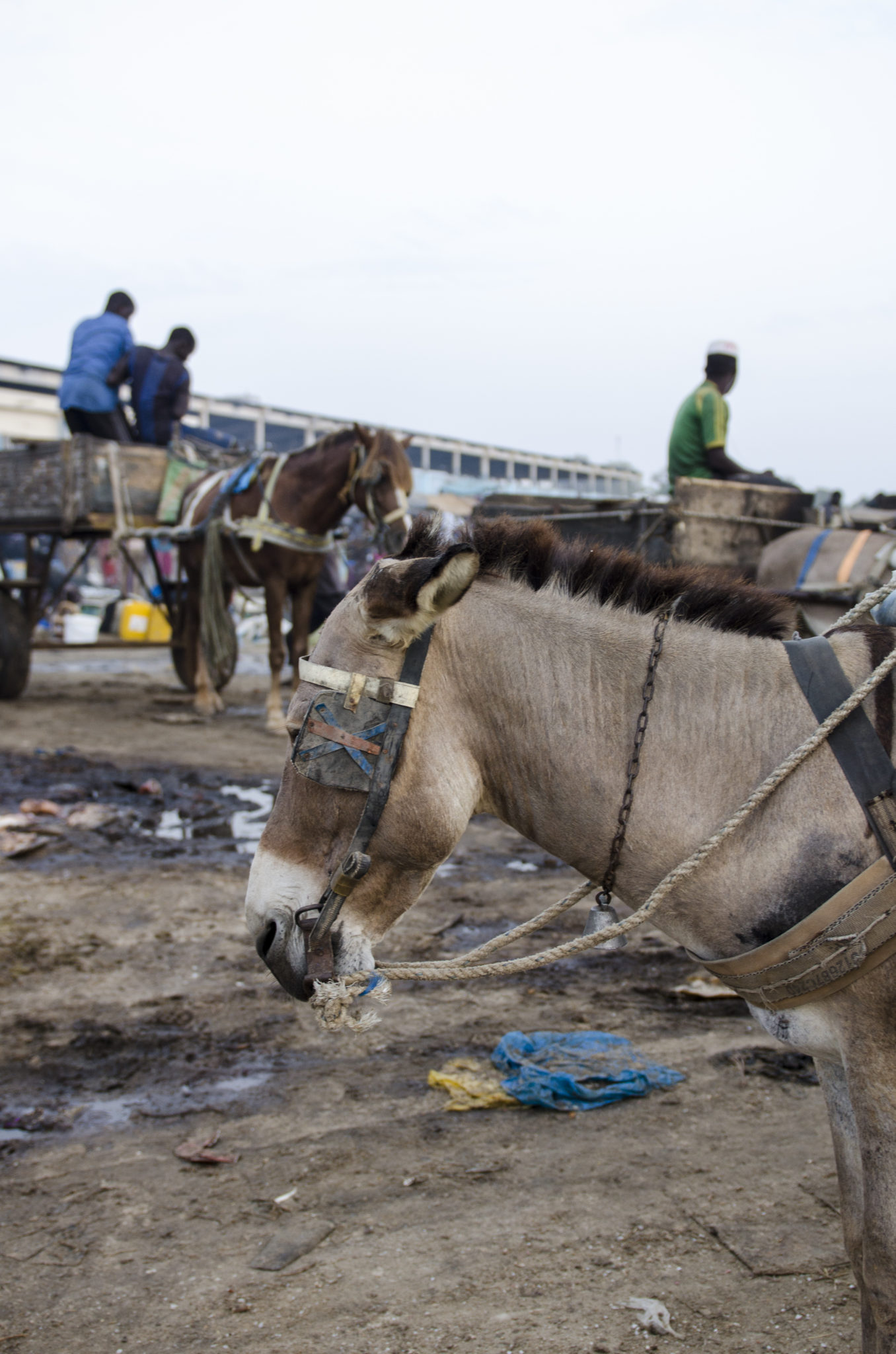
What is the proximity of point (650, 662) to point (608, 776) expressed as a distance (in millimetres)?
232

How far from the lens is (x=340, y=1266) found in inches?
94.3

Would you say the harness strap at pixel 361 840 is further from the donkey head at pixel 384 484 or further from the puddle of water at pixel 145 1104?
the donkey head at pixel 384 484

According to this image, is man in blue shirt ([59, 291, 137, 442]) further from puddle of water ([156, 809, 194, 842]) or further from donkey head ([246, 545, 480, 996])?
donkey head ([246, 545, 480, 996])

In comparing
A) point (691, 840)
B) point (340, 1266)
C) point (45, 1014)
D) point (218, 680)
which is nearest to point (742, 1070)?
point (340, 1266)

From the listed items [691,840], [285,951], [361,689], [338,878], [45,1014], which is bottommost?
[45,1014]

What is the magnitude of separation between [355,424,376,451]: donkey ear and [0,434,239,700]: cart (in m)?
2.21

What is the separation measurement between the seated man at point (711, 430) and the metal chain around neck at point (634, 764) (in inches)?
234

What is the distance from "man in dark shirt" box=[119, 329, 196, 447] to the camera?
9.80 meters

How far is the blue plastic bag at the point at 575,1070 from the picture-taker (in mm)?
3184

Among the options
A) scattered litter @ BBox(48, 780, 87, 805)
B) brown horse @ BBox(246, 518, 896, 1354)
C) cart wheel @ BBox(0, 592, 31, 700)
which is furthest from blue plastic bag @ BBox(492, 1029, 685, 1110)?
cart wheel @ BBox(0, 592, 31, 700)

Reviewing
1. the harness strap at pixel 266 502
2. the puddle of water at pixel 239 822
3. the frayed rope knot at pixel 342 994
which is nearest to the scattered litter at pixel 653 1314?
the frayed rope knot at pixel 342 994

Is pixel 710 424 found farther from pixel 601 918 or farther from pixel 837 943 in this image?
pixel 837 943

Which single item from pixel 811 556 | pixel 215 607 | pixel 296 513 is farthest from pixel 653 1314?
pixel 215 607

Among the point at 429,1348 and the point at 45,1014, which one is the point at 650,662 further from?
the point at 45,1014
